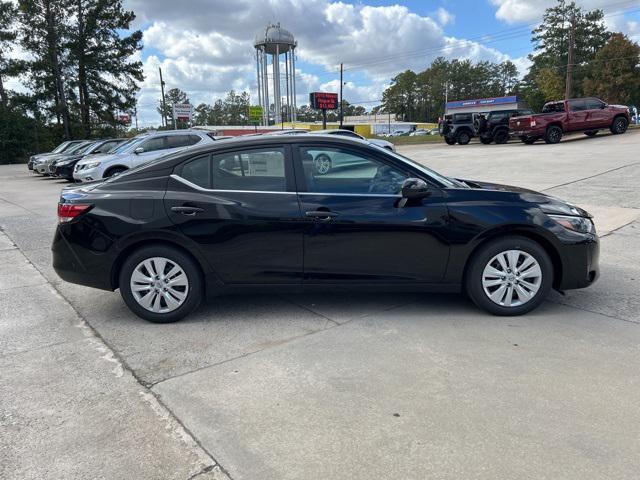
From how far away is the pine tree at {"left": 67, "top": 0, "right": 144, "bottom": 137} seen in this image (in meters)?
40.1

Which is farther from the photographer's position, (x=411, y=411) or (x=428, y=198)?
(x=428, y=198)

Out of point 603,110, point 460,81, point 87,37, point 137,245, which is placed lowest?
point 137,245

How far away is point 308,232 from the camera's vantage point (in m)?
4.18

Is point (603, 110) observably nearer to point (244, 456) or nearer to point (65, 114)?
point (244, 456)

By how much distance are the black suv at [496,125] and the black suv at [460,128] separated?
2.42ft

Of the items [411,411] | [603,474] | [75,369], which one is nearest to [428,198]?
[411,411]

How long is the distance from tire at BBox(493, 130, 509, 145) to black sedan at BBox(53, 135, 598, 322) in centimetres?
2472

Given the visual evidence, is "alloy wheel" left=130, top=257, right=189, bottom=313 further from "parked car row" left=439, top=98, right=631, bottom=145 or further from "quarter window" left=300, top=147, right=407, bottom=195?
"parked car row" left=439, top=98, right=631, bottom=145

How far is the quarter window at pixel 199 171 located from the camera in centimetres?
430

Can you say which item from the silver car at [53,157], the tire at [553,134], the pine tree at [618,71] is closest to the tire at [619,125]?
the tire at [553,134]

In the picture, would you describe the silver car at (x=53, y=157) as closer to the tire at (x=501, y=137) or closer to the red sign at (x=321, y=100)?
the tire at (x=501, y=137)

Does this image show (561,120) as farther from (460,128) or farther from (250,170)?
(250,170)

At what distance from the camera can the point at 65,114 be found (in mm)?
40781

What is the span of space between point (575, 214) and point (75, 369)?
4297 mm
